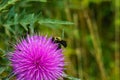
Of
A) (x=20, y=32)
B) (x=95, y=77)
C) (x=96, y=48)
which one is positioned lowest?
(x=95, y=77)

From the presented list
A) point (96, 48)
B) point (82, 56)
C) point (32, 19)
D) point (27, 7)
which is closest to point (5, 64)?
point (32, 19)

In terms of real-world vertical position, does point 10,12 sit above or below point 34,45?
above

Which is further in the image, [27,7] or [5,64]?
[27,7]

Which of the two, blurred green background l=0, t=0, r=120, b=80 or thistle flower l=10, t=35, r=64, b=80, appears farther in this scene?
blurred green background l=0, t=0, r=120, b=80

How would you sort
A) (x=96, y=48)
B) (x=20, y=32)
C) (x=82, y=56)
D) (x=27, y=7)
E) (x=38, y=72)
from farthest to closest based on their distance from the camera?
1. (x=82, y=56)
2. (x=96, y=48)
3. (x=27, y=7)
4. (x=20, y=32)
5. (x=38, y=72)

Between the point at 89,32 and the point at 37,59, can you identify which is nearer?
the point at 37,59

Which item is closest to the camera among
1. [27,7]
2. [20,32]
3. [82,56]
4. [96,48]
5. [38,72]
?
[38,72]

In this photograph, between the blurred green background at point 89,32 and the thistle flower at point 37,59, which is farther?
the blurred green background at point 89,32

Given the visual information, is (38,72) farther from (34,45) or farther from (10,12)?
(10,12)
